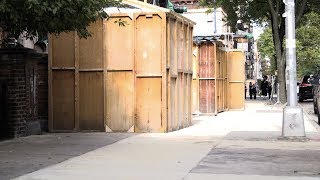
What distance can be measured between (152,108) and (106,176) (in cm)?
654

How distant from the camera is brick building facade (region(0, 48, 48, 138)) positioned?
43.6 feet

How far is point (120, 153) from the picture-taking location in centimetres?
1062

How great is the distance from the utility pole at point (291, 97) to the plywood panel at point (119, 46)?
4.35 meters

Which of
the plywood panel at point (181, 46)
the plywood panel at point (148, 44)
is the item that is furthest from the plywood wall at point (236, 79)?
the plywood panel at point (148, 44)

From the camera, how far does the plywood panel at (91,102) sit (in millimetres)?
14859

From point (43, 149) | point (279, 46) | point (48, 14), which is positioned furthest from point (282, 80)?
point (48, 14)

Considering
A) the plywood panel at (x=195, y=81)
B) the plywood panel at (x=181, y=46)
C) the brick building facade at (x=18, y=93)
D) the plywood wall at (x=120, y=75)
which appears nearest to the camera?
the brick building facade at (x=18, y=93)

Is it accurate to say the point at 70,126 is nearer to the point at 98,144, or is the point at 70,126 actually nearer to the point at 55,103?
the point at 55,103

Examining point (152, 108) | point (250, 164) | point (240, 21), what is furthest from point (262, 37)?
point (250, 164)

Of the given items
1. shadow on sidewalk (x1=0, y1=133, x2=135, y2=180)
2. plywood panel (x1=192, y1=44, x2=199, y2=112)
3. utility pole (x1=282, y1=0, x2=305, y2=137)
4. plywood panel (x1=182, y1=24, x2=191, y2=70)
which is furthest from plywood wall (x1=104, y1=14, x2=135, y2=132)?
plywood panel (x1=192, y1=44, x2=199, y2=112)

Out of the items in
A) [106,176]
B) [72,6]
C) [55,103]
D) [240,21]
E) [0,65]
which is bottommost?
[106,176]

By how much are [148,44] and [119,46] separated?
86cm

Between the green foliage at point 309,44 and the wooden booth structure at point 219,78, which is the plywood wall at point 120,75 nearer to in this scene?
the wooden booth structure at point 219,78

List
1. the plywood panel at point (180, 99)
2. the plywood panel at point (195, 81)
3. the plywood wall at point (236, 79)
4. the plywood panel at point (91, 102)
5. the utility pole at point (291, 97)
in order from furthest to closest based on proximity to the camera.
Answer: the plywood wall at point (236, 79) → the plywood panel at point (195, 81) → the plywood panel at point (180, 99) → the plywood panel at point (91, 102) → the utility pole at point (291, 97)
